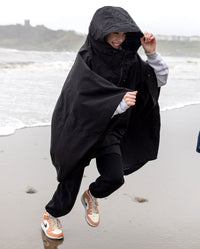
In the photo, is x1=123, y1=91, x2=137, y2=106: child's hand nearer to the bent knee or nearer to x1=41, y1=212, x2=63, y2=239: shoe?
the bent knee

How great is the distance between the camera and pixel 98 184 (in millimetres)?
3092

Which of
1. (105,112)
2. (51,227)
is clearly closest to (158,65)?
(105,112)

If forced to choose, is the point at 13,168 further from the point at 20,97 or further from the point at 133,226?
the point at 20,97

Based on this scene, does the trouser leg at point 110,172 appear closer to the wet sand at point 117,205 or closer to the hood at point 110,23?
the wet sand at point 117,205

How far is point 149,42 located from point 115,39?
0.26 meters

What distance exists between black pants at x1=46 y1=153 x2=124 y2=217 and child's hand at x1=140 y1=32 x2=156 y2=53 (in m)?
0.79

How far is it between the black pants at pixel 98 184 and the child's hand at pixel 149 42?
2.58 ft

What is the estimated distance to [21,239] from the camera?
303cm

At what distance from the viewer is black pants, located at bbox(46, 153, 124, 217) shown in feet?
9.78

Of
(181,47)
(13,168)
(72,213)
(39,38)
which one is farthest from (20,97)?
(181,47)

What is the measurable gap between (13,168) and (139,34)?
84.7 inches

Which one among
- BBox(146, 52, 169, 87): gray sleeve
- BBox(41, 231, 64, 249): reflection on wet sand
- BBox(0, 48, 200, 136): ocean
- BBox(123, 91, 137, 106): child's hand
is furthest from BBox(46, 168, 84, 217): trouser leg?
BBox(0, 48, 200, 136): ocean

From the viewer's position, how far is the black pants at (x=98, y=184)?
2.98 metres

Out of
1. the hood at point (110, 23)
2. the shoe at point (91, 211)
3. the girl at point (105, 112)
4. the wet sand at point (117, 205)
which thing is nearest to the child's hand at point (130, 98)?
the girl at point (105, 112)
